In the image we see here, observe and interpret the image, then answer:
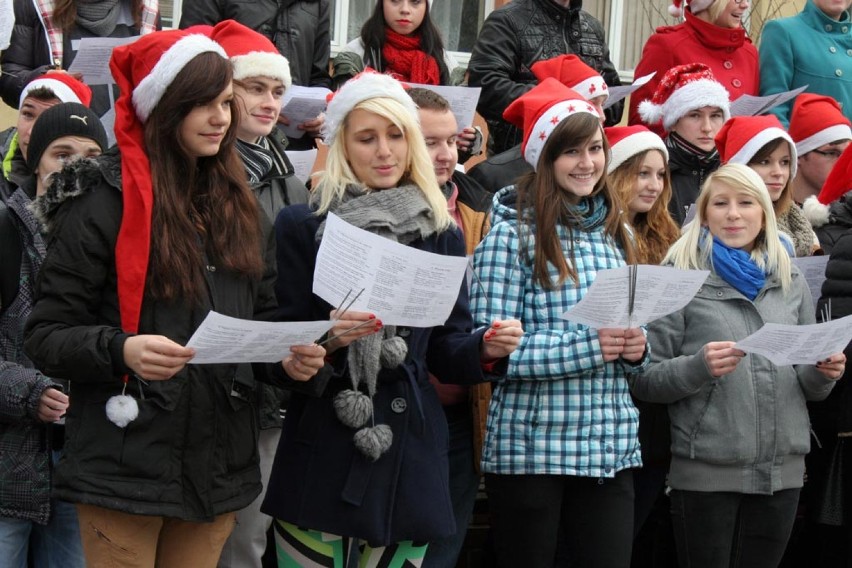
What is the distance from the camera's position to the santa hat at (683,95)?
22.7ft

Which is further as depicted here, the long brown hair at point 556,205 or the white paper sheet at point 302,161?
the white paper sheet at point 302,161

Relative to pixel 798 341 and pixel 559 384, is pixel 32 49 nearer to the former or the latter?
pixel 559 384

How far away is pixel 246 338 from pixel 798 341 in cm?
221

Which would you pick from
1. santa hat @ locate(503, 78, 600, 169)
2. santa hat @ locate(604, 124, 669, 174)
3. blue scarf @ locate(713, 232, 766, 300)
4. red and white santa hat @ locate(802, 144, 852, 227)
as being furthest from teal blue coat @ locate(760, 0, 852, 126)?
santa hat @ locate(503, 78, 600, 169)

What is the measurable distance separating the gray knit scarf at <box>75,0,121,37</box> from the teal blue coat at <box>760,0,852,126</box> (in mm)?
4045

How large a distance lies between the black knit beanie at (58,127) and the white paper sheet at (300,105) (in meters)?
1.34

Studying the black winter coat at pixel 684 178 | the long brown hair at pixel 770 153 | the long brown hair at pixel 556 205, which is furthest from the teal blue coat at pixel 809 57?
the long brown hair at pixel 556 205

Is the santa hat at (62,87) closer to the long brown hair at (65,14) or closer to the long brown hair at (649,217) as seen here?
the long brown hair at (65,14)

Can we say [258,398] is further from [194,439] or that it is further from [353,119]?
[353,119]

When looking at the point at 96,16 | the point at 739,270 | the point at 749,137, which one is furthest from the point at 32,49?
the point at 739,270

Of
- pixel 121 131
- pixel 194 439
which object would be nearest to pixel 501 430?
pixel 194 439

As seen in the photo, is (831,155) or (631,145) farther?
(831,155)

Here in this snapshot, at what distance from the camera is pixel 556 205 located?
4.90m

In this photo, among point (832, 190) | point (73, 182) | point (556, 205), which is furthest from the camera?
point (832, 190)
